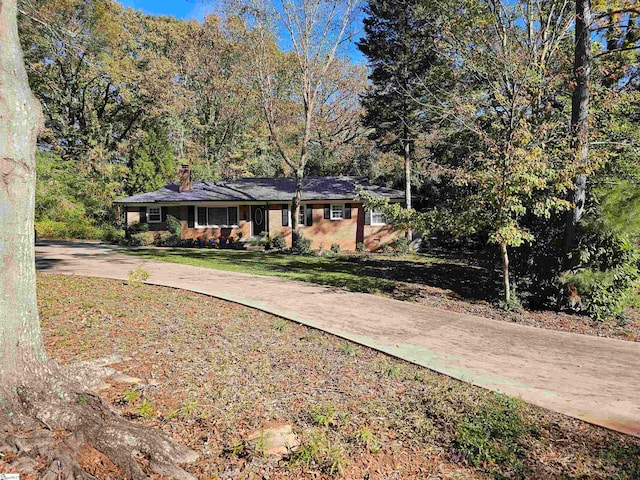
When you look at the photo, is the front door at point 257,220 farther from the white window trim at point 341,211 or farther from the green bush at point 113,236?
the green bush at point 113,236

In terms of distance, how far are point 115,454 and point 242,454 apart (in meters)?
0.94

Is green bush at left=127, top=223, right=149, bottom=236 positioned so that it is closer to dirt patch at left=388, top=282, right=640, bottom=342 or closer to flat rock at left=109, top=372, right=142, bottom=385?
dirt patch at left=388, top=282, right=640, bottom=342

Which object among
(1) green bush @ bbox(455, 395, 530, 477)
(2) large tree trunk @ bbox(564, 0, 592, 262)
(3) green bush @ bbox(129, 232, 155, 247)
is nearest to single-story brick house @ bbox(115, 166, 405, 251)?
(3) green bush @ bbox(129, 232, 155, 247)

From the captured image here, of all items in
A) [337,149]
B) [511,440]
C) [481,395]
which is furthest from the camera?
[337,149]

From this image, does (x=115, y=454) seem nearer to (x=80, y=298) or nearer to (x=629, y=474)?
(x=629, y=474)

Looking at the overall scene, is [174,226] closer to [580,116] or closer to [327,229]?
[327,229]

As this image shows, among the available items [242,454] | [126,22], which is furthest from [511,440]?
[126,22]

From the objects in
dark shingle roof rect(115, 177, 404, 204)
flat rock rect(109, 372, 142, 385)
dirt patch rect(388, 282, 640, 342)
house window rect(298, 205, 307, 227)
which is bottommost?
dirt patch rect(388, 282, 640, 342)

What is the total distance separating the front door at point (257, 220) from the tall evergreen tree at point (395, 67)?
7.85 metres

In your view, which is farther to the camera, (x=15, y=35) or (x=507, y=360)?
(x=507, y=360)

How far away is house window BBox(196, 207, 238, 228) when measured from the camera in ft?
75.2

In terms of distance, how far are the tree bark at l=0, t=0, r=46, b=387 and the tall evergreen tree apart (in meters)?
17.6

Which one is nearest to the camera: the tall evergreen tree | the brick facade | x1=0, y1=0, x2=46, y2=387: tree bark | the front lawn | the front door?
x1=0, y1=0, x2=46, y2=387: tree bark

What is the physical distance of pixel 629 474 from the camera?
3258mm
